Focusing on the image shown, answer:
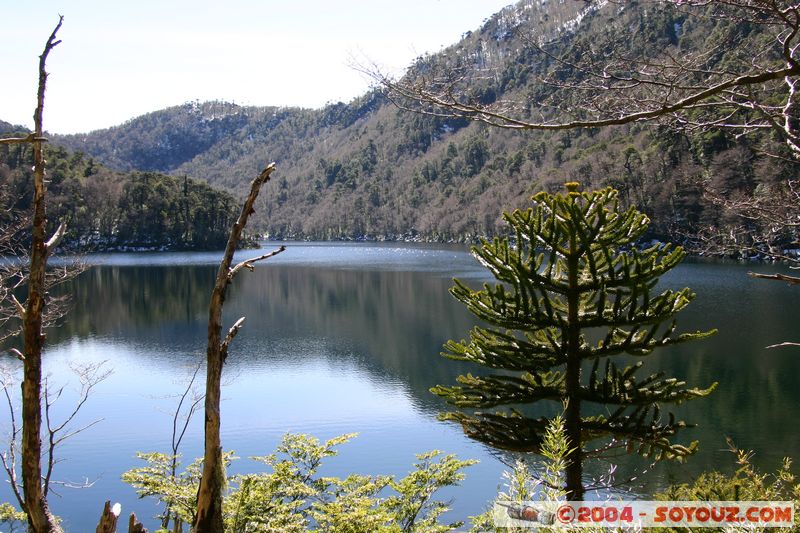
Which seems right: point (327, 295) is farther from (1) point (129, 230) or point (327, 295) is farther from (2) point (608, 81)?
(1) point (129, 230)

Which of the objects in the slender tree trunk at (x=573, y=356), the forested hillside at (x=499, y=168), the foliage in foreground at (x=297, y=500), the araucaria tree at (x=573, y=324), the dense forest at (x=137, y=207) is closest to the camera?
the foliage in foreground at (x=297, y=500)

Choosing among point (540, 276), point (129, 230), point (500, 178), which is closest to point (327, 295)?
point (540, 276)

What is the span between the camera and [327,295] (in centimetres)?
4097

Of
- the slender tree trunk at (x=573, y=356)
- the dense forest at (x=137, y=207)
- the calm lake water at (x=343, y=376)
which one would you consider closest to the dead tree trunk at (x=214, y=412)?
the slender tree trunk at (x=573, y=356)

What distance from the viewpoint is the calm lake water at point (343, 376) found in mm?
13469

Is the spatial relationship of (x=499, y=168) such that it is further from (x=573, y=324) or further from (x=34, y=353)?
(x=34, y=353)

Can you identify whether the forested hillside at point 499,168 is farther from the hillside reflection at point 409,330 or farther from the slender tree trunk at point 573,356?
the hillside reflection at point 409,330

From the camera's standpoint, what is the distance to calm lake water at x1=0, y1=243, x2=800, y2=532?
1347 centimetres

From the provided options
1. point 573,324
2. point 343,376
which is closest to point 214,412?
point 573,324

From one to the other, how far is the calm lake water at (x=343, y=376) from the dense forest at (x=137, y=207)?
3803cm

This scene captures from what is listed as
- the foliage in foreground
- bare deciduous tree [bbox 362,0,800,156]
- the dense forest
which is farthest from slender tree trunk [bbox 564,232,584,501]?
the dense forest

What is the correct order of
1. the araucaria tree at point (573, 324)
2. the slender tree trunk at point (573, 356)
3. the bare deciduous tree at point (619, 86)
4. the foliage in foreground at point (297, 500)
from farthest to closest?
the slender tree trunk at point (573, 356), the araucaria tree at point (573, 324), the foliage in foreground at point (297, 500), the bare deciduous tree at point (619, 86)

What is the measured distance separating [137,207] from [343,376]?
67.2 m

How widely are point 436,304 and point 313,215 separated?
125 metres
